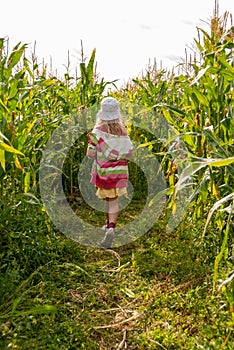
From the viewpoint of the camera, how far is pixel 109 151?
137 inches

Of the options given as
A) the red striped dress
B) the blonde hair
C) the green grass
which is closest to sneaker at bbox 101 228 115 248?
the green grass

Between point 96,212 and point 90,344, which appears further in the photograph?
point 96,212

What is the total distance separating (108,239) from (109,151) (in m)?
0.74

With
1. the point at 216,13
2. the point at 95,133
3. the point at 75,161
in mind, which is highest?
the point at 216,13

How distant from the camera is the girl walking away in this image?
11.5ft

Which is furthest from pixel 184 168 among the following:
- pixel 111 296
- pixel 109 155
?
pixel 111 296

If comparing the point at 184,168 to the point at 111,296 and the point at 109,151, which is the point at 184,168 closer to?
the point at 109,151

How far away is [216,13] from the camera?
3275mm

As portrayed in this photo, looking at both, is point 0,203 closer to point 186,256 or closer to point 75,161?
point 186,256

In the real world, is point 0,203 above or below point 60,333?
above

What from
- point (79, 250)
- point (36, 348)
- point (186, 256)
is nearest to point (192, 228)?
Answer: point (186, 256)

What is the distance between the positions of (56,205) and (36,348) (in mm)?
1983

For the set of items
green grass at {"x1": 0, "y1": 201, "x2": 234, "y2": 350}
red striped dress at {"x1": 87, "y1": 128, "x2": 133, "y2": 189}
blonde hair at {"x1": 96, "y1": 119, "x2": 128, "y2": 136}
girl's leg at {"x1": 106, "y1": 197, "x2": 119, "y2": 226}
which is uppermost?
blonde hair at {"x1": 96, "y1": 119, "x2": 128, "y2": 136}

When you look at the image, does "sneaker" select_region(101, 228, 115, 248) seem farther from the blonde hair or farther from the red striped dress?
the blonde hair
